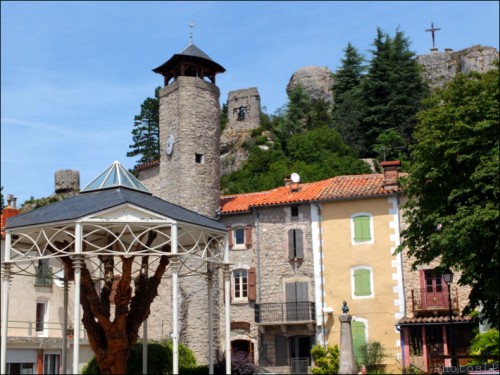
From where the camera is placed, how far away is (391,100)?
5659 cm

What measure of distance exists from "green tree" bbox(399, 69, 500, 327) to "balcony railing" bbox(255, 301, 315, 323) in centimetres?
1053

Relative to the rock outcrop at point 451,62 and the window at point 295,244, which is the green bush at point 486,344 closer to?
the window at point 295,244

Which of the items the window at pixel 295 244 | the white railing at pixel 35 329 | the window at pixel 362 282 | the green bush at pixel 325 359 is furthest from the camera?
the window at pixel 295 244

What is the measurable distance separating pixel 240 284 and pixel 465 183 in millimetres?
15647

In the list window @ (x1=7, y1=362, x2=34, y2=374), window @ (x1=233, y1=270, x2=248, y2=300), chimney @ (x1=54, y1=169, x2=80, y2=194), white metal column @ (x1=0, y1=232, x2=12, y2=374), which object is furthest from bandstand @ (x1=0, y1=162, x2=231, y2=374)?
chimney @ (x1=54, y1=169, x2=80, y2=194)

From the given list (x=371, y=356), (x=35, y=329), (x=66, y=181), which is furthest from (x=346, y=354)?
(x=66, y=181)

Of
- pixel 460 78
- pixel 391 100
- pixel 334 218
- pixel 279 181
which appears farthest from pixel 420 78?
pixel 460 78

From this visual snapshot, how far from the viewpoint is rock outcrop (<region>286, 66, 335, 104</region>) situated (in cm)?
7300

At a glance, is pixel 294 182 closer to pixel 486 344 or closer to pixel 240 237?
pixel 240 237

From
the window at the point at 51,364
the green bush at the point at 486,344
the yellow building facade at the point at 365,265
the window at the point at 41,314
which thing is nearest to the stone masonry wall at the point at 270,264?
the yellow building facade at the point at 365,265

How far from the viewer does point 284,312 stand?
33.3 metres

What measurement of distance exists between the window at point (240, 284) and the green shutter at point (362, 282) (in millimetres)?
5415

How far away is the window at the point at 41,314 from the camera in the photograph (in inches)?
1341

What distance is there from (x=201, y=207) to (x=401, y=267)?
993 centimetres
